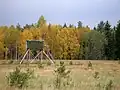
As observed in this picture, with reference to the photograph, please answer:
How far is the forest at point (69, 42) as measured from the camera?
8800cm

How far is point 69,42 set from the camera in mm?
88750

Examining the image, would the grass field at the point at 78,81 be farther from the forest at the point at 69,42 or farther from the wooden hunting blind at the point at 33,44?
the forest at the point at 69,42

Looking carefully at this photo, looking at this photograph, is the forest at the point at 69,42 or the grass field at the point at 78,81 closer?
the grass field at the point at 78,81

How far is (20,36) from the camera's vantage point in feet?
296

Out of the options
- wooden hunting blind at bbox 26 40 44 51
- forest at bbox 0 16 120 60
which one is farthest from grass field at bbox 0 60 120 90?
forest at bbox 0 16 120 60

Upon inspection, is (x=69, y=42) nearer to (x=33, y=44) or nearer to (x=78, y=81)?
(x=33, y=44)

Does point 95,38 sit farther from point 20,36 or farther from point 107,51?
point 20,36

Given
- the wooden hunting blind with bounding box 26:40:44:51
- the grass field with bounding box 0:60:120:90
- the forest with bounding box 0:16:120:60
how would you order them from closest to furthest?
the grass field with bounding box 0:60:120:90 < the wooden hunting blind with bounding box 26:40:44:51 < the forest with bounding box 0:16:120:60

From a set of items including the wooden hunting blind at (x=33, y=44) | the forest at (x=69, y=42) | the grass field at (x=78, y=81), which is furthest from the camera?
the forest at (x=69, y=42)

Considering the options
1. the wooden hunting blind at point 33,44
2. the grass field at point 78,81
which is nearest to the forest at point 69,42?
the wooden hunting blind at point 33,44

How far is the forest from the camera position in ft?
289

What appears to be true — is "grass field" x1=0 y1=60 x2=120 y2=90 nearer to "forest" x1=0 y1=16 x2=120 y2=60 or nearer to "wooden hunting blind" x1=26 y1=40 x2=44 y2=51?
"wooden hunting blind" x1=26 y1=40 x2=44 y2=51

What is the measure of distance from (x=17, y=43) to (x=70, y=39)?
48.4 feet

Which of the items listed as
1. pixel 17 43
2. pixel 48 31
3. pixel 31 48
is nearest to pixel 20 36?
pixel 17 43
